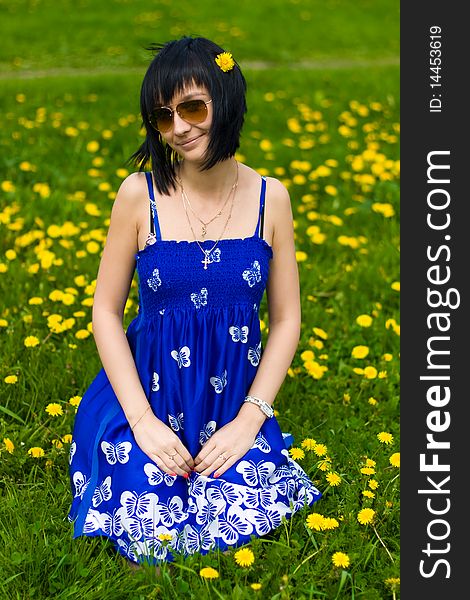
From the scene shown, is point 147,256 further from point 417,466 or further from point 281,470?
point 417,466

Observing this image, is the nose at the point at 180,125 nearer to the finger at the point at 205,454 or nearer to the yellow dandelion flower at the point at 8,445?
the finger at the point at 205,454

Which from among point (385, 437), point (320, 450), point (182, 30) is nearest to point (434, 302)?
point (385, 437)

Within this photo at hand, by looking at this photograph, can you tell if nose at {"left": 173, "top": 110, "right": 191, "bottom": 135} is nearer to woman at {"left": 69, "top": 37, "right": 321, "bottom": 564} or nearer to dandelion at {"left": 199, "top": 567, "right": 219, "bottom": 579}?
woman at {"left": 69, "top": 37, "right": 321, "bottom": 564}

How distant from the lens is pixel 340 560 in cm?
210

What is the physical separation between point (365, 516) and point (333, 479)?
183mm

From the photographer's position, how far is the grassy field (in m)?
2.16

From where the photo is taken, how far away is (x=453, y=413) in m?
2.42

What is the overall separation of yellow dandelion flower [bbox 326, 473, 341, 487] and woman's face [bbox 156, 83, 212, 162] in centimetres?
100

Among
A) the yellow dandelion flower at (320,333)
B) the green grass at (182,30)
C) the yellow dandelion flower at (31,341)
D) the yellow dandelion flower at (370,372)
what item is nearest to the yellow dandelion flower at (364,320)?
the yellow dandelion flower at (320,333)

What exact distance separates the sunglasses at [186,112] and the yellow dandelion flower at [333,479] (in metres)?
1.10

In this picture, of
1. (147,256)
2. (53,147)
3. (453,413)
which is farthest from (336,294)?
(53,147)

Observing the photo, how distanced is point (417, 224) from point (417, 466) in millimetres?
786

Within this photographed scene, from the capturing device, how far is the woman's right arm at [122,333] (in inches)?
87.4

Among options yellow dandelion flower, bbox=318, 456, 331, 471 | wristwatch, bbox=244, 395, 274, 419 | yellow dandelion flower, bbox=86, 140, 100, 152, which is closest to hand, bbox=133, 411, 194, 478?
wristwatch, bbox=244, 395, 274, 419
